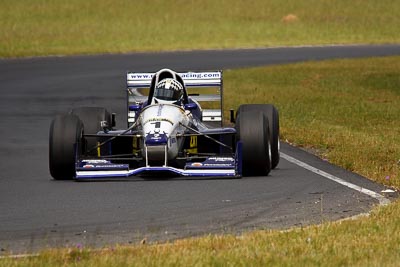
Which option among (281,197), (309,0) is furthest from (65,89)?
(309,0)

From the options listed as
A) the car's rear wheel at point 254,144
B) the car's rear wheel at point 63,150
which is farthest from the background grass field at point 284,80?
the car's rear wheel at point 63,150

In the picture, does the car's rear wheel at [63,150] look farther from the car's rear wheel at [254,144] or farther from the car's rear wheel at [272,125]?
the car's rear wheel at [272,125]

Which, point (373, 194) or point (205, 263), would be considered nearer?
point (205, 263)

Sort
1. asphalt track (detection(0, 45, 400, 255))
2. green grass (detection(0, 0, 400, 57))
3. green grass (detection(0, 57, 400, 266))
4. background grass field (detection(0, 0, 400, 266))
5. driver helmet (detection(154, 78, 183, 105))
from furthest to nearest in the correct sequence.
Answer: green grass (detection(0, 0, 400, 57)) < driver helmet (detection(154, 78, 183, 105)) < asphalt track (detection(0, 45, 400, 255)) < background grass field (detection(0, 0, 400, 266)) < green grass (detection(0, 57, 400, 266))

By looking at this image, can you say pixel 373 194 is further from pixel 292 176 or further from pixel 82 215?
pixel 82 215

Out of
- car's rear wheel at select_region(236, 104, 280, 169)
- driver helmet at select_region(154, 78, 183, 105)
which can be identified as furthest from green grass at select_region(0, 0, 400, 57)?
car's rear wheel at select_region(236, 104, 280, 169)

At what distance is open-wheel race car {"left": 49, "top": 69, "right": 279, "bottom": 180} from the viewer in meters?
14.9

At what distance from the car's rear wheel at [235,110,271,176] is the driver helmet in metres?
1.32

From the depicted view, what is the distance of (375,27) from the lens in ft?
241

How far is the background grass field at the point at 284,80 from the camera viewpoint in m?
9.62

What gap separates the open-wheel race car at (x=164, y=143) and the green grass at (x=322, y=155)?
1481 mm

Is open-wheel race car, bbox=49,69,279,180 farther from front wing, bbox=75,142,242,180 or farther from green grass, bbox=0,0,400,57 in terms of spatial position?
green grass, bbox=0,0,400,57

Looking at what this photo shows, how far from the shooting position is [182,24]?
2872 inches

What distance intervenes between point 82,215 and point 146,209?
2.28 ft
